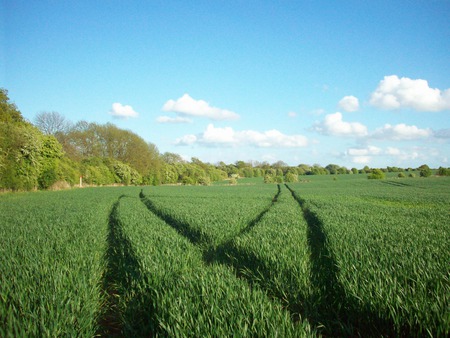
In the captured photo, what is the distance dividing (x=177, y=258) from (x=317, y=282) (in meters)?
2.76

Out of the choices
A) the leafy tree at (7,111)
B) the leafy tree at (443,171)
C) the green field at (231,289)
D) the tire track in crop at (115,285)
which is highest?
the leafy tree at (7,111)

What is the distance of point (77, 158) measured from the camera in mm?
54812

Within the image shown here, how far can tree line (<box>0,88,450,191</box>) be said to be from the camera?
31.1 m

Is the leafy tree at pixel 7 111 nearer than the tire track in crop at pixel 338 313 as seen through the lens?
No

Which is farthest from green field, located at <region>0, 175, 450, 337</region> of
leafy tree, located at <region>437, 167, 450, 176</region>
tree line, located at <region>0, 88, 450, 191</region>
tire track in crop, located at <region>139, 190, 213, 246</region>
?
leafy tree, located at <region>437, 167, 450, 176</region>

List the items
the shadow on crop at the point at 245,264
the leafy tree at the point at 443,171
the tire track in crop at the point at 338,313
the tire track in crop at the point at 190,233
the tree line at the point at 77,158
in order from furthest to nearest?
the leafy tree at the point at 443,171
the tree line at the point at 77,158
the tire track in crop at the point at 190,233
the shadow on crop at the point at 245,264
the tire track in crop at the point at 338,313

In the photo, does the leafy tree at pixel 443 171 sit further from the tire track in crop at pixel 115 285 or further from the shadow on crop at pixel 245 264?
the tire track in crop at pixel 115 285

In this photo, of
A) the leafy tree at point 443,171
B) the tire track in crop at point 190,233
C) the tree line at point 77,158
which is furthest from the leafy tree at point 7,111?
the leafy tree at point 443,171

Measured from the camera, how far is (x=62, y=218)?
37.8 ft

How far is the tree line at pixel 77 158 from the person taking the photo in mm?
31059

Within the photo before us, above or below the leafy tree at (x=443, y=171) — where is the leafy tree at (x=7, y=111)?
above

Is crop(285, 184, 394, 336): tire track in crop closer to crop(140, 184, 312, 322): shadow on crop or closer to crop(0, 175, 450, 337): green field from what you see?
crop(0, 175, 450, 337): green field

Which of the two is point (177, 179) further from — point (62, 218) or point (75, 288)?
point (75, 288)

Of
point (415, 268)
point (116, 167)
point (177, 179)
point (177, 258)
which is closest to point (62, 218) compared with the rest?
point (177, 258)
